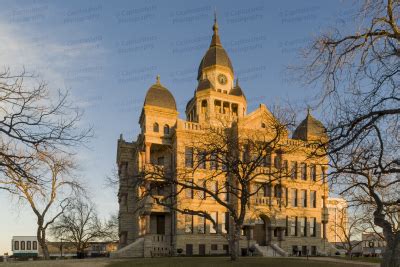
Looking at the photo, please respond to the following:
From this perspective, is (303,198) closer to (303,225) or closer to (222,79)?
(303,225)

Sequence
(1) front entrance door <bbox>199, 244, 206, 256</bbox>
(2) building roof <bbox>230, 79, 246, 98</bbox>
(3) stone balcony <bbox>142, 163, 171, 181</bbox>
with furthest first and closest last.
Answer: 1. (2) building roof <bbox>230, 79, 246, 98</bbox>
2. (1) front entrance door <bbox>199, 244, 206, 256</bbox>
3. (3) stone balcony <bbox>142, 163, 171, 181</bbox>

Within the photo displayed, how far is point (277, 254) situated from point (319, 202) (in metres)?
11.8

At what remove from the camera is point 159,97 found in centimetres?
4706

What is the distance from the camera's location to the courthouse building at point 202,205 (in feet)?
136

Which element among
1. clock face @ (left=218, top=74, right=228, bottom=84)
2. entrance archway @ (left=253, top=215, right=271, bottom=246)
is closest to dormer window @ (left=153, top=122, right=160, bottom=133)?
clock face @ (left=218, top=74, right=228, bottom=84)

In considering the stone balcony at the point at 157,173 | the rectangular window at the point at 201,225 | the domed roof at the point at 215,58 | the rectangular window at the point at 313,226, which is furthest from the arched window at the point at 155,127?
the rectangular window at the point at 313,226

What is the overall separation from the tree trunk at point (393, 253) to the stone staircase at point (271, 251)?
2734 centimetres

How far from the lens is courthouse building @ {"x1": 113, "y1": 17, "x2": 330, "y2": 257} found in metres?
41.4

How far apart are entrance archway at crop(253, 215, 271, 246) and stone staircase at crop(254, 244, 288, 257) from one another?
1903 mm

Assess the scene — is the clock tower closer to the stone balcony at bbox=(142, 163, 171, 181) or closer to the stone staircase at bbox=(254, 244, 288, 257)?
the stone balcony at bbox=(142, 163, 171, 181)

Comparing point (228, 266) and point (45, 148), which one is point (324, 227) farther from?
point (45, 148)

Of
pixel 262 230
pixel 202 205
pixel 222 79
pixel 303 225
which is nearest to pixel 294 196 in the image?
pixel 303 225

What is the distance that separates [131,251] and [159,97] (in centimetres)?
1936

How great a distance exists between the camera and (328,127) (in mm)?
13383
